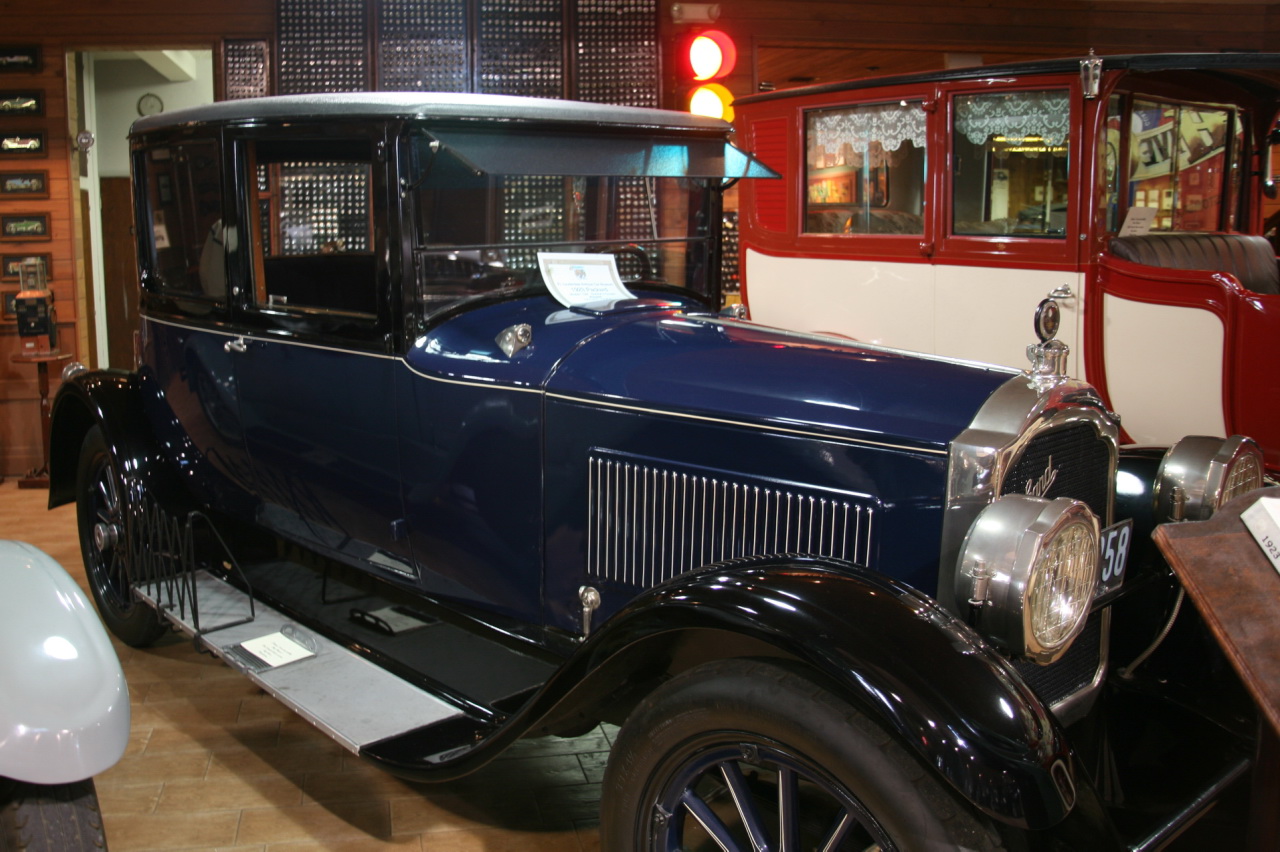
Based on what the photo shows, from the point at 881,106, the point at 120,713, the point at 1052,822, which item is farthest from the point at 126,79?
the point at 1052,822

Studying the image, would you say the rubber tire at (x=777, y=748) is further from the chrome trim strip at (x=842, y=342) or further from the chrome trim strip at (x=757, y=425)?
the chrome trim strip at (x=842, y=342)

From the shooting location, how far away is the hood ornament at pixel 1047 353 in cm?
193

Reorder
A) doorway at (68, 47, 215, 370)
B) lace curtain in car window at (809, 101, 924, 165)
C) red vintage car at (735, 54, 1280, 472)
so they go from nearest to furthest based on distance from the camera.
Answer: red vintage car at (735, 54, 1280, 472) → lace curtain in car window at (809, 101, 924, 165) → doorway at (68, 47, 215, 370)

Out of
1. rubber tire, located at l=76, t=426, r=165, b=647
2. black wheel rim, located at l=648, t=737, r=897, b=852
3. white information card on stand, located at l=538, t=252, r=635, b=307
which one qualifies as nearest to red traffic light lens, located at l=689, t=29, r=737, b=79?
white information card on stand, located at l=538, t=252, r=635, b=307

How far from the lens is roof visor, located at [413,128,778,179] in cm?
239

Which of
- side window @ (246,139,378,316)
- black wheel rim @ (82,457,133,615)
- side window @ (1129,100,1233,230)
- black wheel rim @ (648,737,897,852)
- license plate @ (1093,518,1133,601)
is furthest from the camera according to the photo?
side window @ (1129,100,1233,230)

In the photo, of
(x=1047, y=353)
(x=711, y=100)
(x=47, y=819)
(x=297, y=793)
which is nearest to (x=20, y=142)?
(x=711, y=100)

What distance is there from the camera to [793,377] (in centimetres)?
206

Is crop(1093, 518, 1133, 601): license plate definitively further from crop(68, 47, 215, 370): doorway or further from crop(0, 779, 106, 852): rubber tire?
crop(68, 47, 215, 370): doorway

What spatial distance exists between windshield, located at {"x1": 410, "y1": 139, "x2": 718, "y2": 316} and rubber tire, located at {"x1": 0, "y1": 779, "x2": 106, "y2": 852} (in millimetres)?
1222

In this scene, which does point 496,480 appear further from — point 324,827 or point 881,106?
point 881,106

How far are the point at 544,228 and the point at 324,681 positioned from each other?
3.91ft

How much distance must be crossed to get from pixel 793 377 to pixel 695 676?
24.9 inches

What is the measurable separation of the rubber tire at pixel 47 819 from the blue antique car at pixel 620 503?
0.56 m
